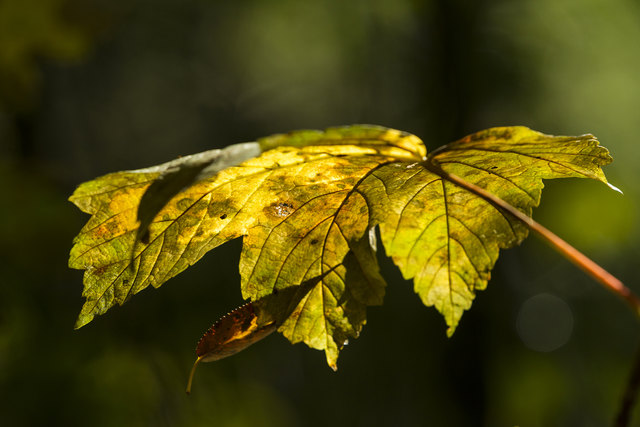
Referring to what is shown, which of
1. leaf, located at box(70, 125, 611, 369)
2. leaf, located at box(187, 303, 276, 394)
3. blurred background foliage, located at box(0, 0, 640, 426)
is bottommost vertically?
blurred background foliage, located at box(0, 0, 640, 426)

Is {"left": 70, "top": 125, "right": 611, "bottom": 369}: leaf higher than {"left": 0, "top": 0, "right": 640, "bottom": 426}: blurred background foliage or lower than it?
higher

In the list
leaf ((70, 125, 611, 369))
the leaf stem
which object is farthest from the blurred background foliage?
the leaf stem

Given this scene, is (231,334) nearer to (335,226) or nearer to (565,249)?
(335,226)

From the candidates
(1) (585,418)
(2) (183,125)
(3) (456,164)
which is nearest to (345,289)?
(3) (456,164)

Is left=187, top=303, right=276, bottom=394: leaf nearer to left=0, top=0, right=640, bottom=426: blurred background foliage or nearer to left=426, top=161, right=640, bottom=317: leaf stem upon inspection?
left=426, top=161, right=640, bottom=317: leaf stem

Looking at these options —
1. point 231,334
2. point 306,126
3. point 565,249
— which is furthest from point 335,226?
point 306,126

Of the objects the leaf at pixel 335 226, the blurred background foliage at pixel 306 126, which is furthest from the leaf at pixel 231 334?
the blurred background foliage at pixel 306 126

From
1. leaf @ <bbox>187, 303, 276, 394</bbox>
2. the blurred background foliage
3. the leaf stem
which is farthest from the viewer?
the blurred background foliage
